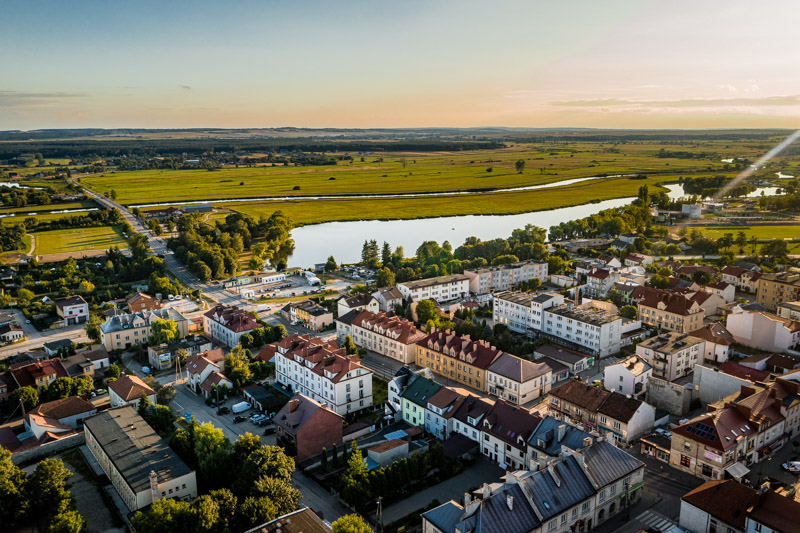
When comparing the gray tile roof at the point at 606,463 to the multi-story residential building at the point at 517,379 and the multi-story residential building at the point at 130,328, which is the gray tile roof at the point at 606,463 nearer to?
the multi-story residential building at the point at 517,379

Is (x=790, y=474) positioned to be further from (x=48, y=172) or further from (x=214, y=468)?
(x=48, y=172)

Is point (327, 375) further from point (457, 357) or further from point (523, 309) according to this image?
point (523, 309)

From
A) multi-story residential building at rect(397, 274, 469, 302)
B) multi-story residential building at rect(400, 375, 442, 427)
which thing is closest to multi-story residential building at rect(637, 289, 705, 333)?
multi-story residential building at rect(397, 274, 469, 302)

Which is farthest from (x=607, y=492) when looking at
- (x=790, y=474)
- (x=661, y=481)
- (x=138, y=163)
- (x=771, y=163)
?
(x=138, y=163)

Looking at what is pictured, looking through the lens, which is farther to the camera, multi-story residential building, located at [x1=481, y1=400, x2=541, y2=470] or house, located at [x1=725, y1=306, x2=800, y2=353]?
house, located at [x1=725, y1=306, x2=800, y2=353]

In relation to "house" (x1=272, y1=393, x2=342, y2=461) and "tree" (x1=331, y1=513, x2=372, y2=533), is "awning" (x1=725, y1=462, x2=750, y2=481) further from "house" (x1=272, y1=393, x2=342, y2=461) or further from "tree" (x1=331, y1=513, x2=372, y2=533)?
"house" (x1=272, y1=393, x2=342, y2=461)

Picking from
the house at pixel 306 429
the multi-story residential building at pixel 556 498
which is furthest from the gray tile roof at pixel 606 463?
the house at pixel 306 429

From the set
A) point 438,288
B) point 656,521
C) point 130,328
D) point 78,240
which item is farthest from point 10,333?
point 656,521
